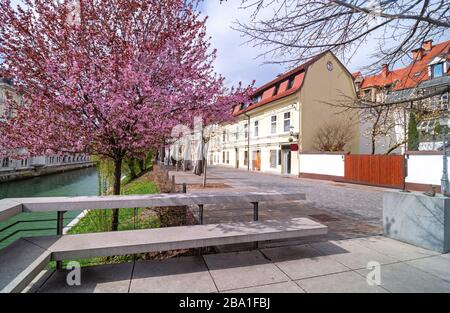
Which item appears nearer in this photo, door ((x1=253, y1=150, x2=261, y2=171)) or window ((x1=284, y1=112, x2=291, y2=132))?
window ((x1=284, y1=112, x2=291, y2=132))

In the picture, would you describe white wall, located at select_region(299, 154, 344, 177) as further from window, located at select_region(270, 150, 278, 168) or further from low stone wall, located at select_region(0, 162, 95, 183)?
low stone wall, located at select_region(0, 162, 95, 183)

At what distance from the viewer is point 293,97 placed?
20.4 m

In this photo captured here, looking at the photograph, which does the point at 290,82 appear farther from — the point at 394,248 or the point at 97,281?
the point at 97,281

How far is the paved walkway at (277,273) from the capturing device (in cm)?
271

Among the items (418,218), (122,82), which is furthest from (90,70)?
(418,218)

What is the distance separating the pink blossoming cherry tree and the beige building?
41.8 ft

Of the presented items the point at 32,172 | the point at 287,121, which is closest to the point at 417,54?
the point at 287,121

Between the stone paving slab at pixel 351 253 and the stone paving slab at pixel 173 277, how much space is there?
1900 mm

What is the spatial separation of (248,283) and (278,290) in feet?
1.09

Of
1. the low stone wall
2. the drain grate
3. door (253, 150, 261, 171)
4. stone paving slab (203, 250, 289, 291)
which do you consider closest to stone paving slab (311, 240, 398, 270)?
stone paving slab (203, 250, 289, 291)

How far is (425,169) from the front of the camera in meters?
11.6

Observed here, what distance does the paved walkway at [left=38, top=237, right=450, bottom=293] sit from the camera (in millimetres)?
2715

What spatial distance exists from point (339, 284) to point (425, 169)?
11.8 metres

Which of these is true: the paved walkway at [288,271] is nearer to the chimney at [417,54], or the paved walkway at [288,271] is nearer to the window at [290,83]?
the chimney at [417,54]
